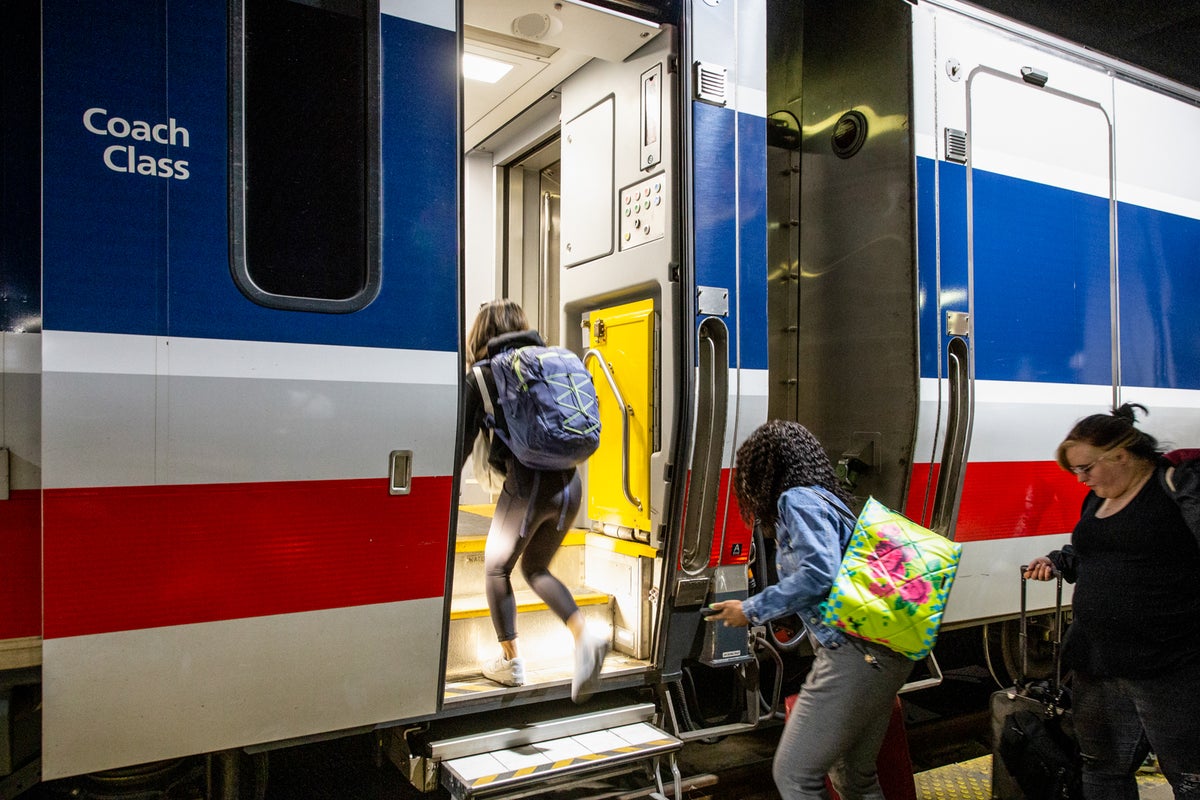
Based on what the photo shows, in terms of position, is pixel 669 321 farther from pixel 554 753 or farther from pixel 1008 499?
pixel 1008 499

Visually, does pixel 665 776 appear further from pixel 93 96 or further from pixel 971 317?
pixel 93 96

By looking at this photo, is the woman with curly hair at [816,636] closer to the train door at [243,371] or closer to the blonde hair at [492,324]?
the train door at [243,371]

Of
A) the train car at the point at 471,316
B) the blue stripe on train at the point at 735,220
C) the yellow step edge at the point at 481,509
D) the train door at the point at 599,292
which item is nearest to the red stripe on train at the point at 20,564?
the train car at the point at 471,316

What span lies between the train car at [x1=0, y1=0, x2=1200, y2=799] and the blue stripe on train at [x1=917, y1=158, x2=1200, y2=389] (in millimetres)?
22

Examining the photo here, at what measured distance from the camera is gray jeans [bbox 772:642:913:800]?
2406 mm

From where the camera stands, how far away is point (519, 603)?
3512 millimetres

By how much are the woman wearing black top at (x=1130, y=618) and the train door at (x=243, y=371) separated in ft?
6.77

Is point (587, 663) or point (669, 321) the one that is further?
point (669, 321)

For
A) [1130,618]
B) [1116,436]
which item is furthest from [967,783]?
[1116,436]

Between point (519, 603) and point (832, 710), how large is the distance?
145 centimetres

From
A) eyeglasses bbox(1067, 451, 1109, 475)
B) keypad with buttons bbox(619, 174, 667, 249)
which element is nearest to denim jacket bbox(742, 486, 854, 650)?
eyeglasses bbox(1067, 451, 1109, 475)

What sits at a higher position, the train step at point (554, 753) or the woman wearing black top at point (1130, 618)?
the woman wearing black top at point (1130, 618)

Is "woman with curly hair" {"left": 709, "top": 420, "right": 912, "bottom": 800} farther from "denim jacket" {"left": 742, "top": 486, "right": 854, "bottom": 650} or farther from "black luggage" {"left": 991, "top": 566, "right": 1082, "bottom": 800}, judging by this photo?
"black luggage" {"left": 991, "top": 566, "right": 1082, "bottom": 800}

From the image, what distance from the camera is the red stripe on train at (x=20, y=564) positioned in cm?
220
